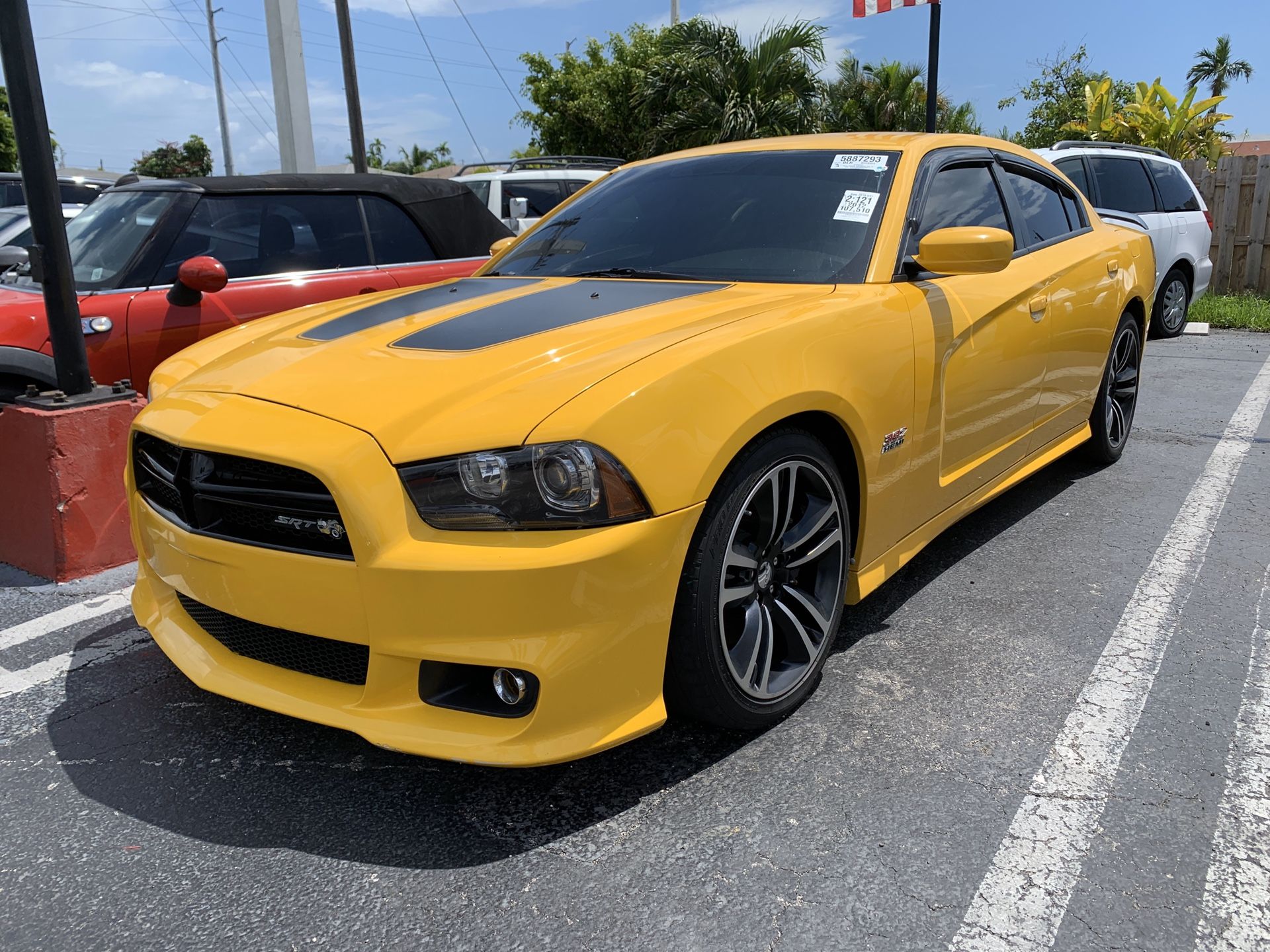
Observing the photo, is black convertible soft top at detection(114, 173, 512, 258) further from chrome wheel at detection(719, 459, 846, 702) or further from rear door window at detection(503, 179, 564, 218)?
rear door window at detection(503, 179, 564, 218)

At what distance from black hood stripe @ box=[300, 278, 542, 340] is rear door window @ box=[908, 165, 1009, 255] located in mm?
1319

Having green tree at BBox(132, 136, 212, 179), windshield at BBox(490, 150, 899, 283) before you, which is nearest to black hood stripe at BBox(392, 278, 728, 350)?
windshield at BBox(490, 150, 899, 283)

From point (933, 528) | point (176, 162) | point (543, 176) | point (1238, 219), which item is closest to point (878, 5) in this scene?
point (543, 176)

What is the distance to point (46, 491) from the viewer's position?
3.74m

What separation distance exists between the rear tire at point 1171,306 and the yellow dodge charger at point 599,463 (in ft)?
23.5

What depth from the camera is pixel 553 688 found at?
2018 millimetres

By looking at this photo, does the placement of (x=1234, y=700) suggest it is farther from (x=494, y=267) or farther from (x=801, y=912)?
(x=494, y=267)

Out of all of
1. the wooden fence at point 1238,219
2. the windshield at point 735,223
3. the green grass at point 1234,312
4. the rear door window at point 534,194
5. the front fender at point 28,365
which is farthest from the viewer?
the wooden fence at point 1238,219

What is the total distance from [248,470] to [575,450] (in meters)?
0.76

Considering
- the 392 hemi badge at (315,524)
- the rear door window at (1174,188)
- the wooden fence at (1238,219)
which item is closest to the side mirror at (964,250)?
the 392 hemi badge at (315,524)

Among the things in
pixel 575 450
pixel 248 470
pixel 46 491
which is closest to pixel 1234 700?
pixel 575 450

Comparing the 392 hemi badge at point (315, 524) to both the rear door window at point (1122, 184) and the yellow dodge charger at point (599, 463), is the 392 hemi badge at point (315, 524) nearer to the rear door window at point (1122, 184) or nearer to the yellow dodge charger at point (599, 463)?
the yellow dodge charger at point (599, 463)

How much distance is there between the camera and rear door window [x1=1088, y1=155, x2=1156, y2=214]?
8.84 meters

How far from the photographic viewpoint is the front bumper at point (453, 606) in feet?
6.50
